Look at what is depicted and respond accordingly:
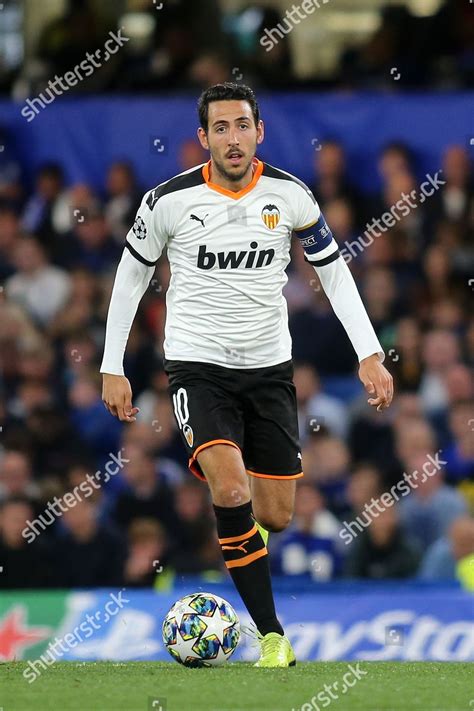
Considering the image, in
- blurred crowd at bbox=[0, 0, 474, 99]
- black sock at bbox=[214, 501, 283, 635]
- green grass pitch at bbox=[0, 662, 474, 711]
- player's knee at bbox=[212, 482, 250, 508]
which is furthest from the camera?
blurred crowd at bbox=[0, 0, 474, 99]

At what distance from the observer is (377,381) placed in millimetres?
5953

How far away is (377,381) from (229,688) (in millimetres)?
1489

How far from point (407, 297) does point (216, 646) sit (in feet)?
18.4

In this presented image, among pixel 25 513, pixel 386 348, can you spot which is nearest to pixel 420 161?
pixel 386 348

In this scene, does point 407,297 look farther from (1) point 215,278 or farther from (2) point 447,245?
(1) point 215,278

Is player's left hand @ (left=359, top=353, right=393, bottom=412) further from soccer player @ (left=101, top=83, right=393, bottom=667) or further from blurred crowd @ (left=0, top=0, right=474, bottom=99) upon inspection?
blurred crowd @ (left=0, top=0, right=474, bottom=99)

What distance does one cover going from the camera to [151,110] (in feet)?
37.1

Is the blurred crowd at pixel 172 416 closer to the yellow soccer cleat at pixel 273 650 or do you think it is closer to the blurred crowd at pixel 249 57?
the blurred crowd at pixel 249 57

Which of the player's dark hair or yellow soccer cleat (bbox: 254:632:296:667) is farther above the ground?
the player's dark hair

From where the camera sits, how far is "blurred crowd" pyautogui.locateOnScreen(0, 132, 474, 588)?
958 centimetres

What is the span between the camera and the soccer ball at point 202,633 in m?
5.87

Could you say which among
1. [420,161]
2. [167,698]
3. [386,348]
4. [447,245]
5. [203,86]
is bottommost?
[167,698]

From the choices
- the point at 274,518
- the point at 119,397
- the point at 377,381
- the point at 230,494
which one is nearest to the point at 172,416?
the point at 274,518

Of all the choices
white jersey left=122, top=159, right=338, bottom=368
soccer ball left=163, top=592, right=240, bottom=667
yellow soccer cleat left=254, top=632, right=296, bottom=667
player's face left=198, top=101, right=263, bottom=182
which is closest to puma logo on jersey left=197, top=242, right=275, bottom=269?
Result: white jersey left=122, top=159, right=338, bottom=368
